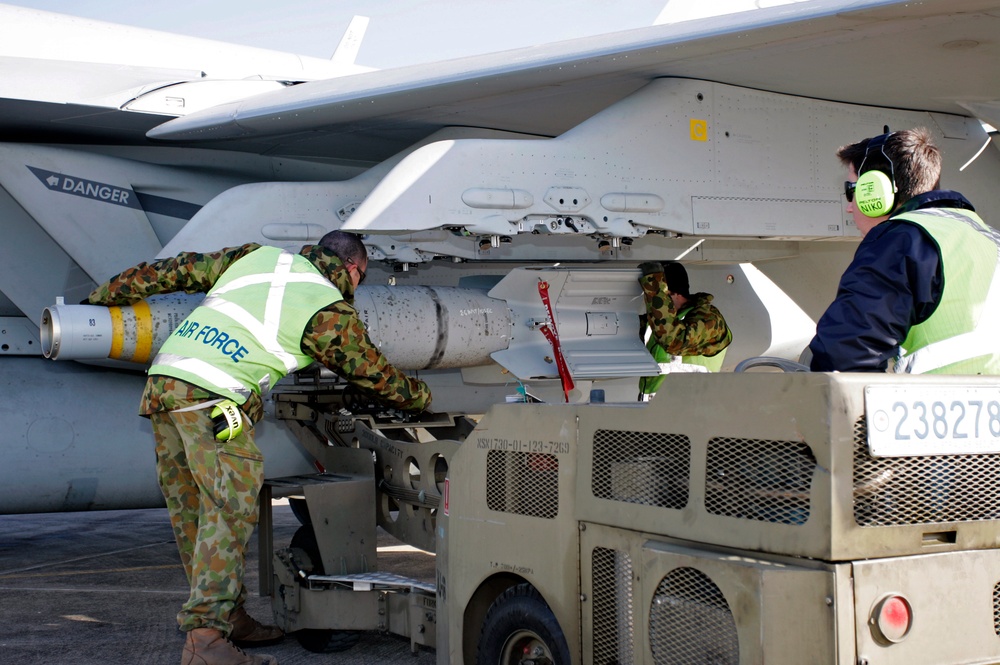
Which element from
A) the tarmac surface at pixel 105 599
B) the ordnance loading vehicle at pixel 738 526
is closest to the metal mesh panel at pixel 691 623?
the ordnance loading vehicle at pixel 738 526

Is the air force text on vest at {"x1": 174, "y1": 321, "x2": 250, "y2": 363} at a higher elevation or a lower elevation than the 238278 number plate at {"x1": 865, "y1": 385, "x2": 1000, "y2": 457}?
higher

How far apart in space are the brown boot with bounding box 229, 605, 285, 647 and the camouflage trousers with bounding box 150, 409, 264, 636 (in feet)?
1.16

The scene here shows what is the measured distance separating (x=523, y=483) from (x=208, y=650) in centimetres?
161

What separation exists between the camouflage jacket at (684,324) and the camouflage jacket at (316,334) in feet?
7.64

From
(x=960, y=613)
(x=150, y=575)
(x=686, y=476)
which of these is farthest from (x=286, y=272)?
(x=150, y=575)

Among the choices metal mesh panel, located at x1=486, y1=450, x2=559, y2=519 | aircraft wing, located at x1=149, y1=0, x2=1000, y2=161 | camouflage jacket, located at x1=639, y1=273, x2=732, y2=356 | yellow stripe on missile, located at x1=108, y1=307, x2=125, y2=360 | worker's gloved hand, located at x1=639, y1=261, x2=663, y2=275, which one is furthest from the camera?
worker's gloved hand, located at x1=639, y1=261, x2=663, y2=275

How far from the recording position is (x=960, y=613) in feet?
7.36

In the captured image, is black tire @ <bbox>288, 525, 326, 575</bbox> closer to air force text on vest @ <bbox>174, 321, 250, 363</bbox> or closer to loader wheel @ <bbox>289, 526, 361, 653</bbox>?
loader wheel @ <bbox>289, 526, 361, 653</bbox>

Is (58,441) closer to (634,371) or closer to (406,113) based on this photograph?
(406,113)

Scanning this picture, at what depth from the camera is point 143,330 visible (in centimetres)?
529

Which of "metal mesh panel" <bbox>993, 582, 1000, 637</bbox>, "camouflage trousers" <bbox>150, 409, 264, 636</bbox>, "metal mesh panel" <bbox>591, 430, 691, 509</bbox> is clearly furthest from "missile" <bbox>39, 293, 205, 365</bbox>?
"metal mesh panel" <bbox>993, 582, 1000, 637</bbox>

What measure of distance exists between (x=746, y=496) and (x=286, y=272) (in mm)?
2409

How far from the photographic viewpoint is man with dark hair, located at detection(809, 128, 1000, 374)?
2.54 metres

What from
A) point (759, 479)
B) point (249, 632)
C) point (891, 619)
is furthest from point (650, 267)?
point (891, 619)
